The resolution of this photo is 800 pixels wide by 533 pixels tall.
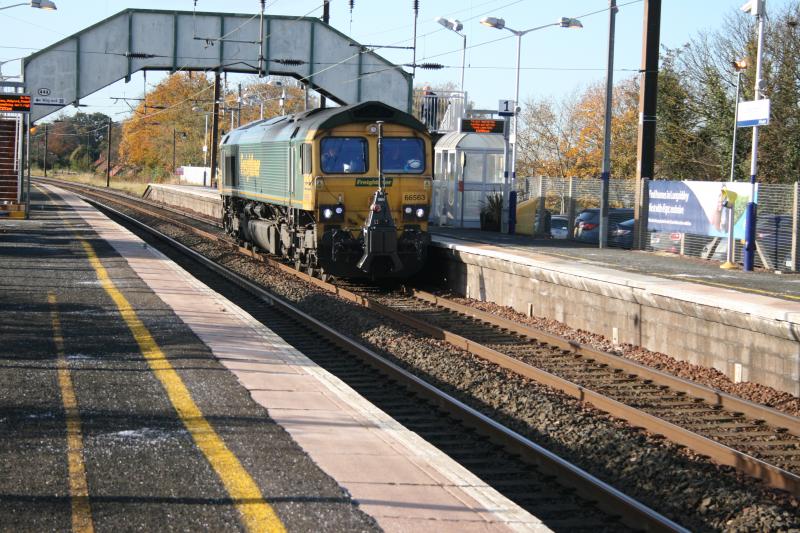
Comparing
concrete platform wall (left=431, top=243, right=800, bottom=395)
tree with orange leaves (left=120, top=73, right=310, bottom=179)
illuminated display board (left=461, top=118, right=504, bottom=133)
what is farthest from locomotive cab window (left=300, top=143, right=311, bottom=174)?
tree with orange leaves (left=120, top=73, right=310, bottom=179)

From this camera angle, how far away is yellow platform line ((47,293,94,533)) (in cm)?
570

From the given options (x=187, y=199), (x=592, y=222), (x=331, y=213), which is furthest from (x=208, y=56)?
(x=331, y=213)

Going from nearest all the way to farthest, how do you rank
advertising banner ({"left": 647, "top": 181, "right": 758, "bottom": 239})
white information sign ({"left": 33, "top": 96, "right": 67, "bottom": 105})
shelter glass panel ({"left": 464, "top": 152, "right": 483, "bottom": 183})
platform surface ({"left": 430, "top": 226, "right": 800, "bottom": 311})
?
platform surface ({"left": 430, "top": 226, "right": 800, "bottom": 311}), advertising banner ({"left": 647, "top": 181, "right": 758, "bottom": 239}), shelter glass panel ({"left": 464, "top": 152, "right": 483, "bottom": 183}), white information sign ({"left": 33, "top": 96, "right": 67, "bottom": 105})

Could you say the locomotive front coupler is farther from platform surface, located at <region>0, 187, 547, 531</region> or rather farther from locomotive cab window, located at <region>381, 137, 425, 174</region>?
platform surface, located at <region>0, 187, 547, 531</region>

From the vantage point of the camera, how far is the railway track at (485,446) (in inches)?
269

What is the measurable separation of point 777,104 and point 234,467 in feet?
108

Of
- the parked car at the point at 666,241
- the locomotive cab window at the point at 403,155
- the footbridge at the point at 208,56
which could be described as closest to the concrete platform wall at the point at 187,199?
the footbridge at the point at 208,56

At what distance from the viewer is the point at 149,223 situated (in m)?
42.5

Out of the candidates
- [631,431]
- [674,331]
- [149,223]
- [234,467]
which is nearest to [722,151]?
[149,223]

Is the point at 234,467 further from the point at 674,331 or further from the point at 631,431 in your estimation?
the point at 674,331

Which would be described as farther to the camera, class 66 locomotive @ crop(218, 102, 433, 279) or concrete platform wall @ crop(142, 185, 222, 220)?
concrete platform wall @ crop(142, 185, 222, 220)

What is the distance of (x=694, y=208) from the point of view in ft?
71.9

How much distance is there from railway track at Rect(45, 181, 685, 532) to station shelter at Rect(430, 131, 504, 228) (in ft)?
51.9

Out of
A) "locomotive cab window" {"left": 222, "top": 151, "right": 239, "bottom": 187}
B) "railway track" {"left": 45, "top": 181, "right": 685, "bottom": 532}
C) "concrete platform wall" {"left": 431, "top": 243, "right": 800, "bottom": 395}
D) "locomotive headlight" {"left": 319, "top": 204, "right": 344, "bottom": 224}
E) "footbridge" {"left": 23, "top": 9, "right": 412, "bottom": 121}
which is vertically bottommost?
"railway track" {"left": 45, "top": 181, "right": 685, "bottom": 532}
